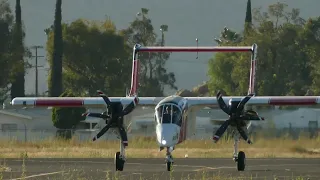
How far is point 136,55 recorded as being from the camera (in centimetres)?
4122

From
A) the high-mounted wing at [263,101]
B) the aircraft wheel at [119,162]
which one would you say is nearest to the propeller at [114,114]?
the aircraft wheel at [119,162]

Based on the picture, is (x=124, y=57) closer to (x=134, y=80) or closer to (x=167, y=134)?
(x=134, y=80)

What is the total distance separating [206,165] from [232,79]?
2715 inches

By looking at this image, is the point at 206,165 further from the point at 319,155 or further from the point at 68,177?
the point at 319,155

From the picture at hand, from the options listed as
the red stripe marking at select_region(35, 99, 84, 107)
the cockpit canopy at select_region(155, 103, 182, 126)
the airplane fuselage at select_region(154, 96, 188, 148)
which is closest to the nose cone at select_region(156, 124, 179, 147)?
the airplane fuselage at select_region(154, 96, 188, 148)

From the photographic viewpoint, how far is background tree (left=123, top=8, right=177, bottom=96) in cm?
12419

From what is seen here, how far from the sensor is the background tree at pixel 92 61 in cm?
10439

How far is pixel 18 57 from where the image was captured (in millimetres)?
97688

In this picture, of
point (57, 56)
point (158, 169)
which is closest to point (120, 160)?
point (158, 169)

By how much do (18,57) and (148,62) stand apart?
3758 centimetres

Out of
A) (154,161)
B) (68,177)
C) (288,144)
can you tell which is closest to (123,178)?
(68,177)

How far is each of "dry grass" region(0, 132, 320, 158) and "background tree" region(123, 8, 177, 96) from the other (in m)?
56.9

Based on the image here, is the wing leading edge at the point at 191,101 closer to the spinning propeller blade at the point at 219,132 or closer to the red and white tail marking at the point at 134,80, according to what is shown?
the spinning propeller blade at the point at 219,132

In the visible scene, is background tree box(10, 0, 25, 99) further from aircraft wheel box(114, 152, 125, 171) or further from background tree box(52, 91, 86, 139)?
aircraft wheel box(114, 152, 125, 171)
